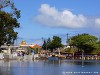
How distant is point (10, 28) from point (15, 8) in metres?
3.08

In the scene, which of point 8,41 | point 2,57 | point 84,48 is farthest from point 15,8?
point 84,48

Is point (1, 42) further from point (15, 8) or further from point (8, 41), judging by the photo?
point (15, 8)

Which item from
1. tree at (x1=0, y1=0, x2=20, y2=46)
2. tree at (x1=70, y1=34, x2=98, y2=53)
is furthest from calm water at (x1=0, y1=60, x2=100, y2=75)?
tree at (x1=70, y1=34, x2=98, y2=53)

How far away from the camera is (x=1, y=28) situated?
52281mm

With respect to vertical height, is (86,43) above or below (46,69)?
above

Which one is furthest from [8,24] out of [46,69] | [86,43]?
[86,43]

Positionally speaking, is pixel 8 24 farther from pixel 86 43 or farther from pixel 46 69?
pixel 86 43

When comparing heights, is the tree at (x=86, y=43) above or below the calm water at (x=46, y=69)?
above

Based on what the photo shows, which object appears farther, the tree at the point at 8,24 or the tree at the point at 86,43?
the tree at the point at 86,43

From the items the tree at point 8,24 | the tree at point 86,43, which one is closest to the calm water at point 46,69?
the tree at point 8,24

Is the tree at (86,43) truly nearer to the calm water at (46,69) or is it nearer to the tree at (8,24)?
the calm water at (46,69)

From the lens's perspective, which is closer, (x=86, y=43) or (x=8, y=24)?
(x=8, y=24)

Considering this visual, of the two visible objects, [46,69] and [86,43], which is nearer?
[46,69]

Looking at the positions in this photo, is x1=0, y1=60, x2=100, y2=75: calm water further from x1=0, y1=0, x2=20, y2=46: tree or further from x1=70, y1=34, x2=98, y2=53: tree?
x1=70, y1=34, x2=98, y2=53: tree
